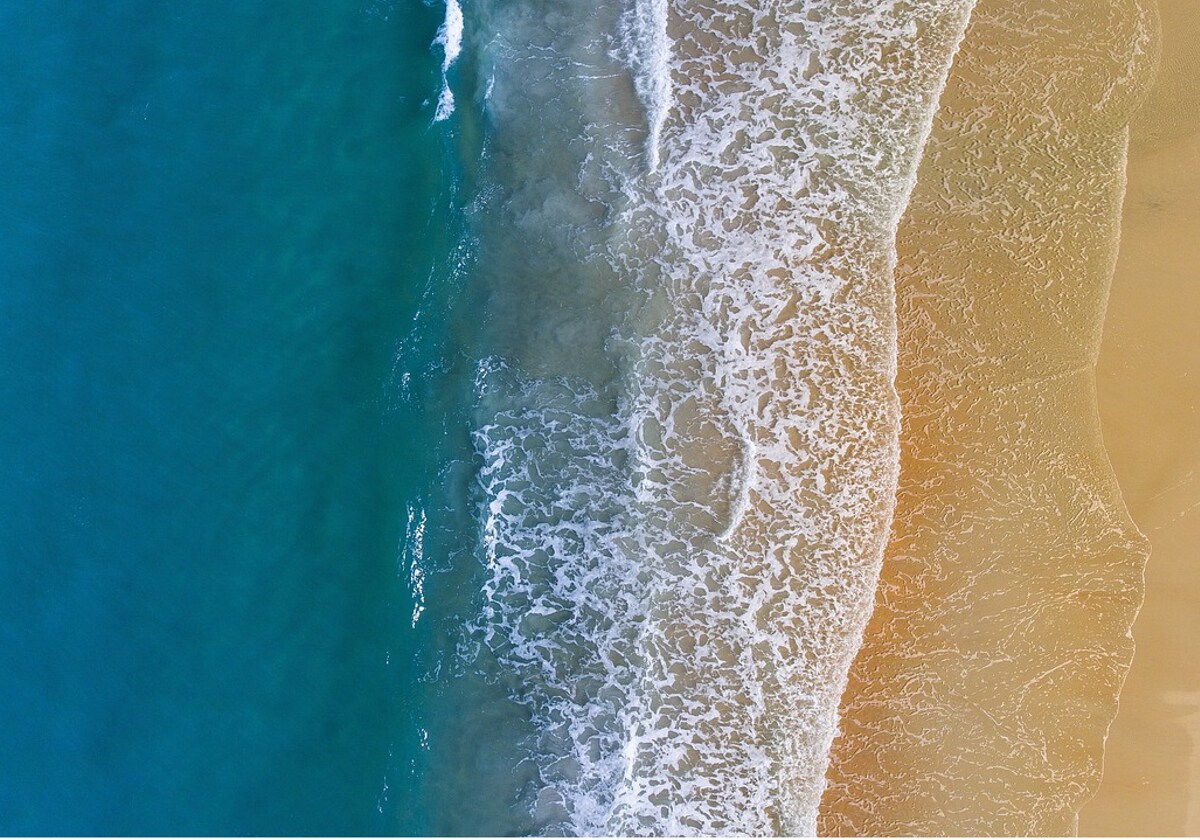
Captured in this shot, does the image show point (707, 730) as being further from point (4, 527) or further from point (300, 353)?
point (4, 527)

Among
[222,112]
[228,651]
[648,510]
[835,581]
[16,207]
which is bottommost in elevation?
[228,651]

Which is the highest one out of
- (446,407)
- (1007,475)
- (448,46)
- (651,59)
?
(448,46)

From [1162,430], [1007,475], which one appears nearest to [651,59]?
[1007,475]

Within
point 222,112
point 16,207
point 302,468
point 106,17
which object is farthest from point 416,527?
point 106,17

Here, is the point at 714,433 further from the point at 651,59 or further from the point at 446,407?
the point at 651,59

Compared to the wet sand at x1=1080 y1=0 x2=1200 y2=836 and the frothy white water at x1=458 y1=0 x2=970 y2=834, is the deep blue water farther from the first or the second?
the wet sand at x1=1080 y1=0 x2=1200 y2=836

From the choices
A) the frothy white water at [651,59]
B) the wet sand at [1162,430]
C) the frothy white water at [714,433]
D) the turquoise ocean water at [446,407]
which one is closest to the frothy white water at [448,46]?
the turquoise ocean water at [446,407]
